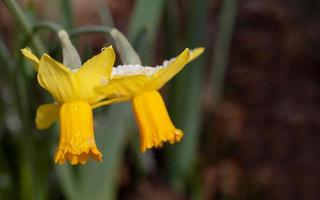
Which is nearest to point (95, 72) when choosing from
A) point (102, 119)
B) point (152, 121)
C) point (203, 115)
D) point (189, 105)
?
point (152, 121)

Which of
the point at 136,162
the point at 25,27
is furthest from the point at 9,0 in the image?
the point at 136,162

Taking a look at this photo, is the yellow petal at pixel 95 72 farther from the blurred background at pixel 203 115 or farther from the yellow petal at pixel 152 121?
the blurred background at pixel 203 115

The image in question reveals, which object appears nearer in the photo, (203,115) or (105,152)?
(105,152)

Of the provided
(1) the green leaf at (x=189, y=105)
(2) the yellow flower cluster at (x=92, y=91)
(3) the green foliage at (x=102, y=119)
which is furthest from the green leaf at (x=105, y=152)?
(2) the yellow flower cluster at (x=92, y=91)

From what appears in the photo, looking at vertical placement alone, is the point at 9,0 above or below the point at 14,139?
above

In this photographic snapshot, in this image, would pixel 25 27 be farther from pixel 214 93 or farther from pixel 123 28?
pixel 123 28

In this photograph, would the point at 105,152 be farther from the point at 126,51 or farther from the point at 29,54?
the point at 29,54
